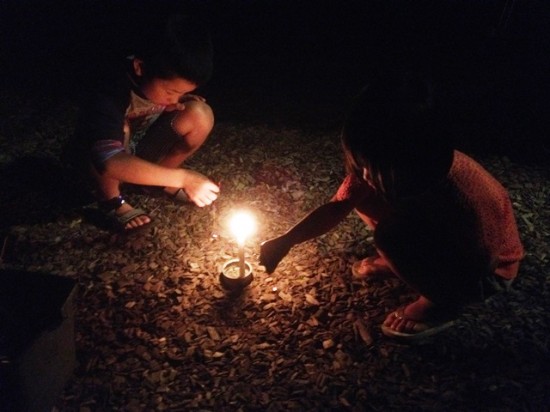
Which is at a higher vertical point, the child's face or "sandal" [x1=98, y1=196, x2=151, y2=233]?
the child's face

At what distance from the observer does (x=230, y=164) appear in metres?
5.45

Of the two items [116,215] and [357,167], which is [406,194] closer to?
[357,167]

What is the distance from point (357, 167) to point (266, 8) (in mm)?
8101

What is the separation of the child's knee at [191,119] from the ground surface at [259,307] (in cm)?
79

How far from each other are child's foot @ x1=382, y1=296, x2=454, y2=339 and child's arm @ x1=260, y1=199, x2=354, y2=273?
0.88 metres

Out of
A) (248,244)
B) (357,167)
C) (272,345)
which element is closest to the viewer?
(357,167)

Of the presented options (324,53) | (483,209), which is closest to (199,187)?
(483,209)

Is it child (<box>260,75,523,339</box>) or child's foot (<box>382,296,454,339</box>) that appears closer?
child (<box>260,75,523,339</box>)

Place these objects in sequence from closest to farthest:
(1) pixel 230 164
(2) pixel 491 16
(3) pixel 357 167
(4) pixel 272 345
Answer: (3) pixel 357 167, (4) pixel 272 345, (1) pixel 230 164, (2) pixel 491 16

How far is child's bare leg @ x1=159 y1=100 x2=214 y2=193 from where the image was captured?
4.45 metres

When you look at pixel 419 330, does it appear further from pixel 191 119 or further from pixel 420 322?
pixel 191 119

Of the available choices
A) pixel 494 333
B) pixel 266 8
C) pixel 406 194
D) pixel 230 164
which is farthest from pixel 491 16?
pixel 406 194

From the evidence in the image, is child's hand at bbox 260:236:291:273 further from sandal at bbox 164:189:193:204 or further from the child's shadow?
the child's shadow

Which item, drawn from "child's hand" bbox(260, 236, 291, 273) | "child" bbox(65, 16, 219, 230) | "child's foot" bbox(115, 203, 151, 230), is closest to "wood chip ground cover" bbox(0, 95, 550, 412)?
"child's foot" bbox(115, 203, 151, 230)
